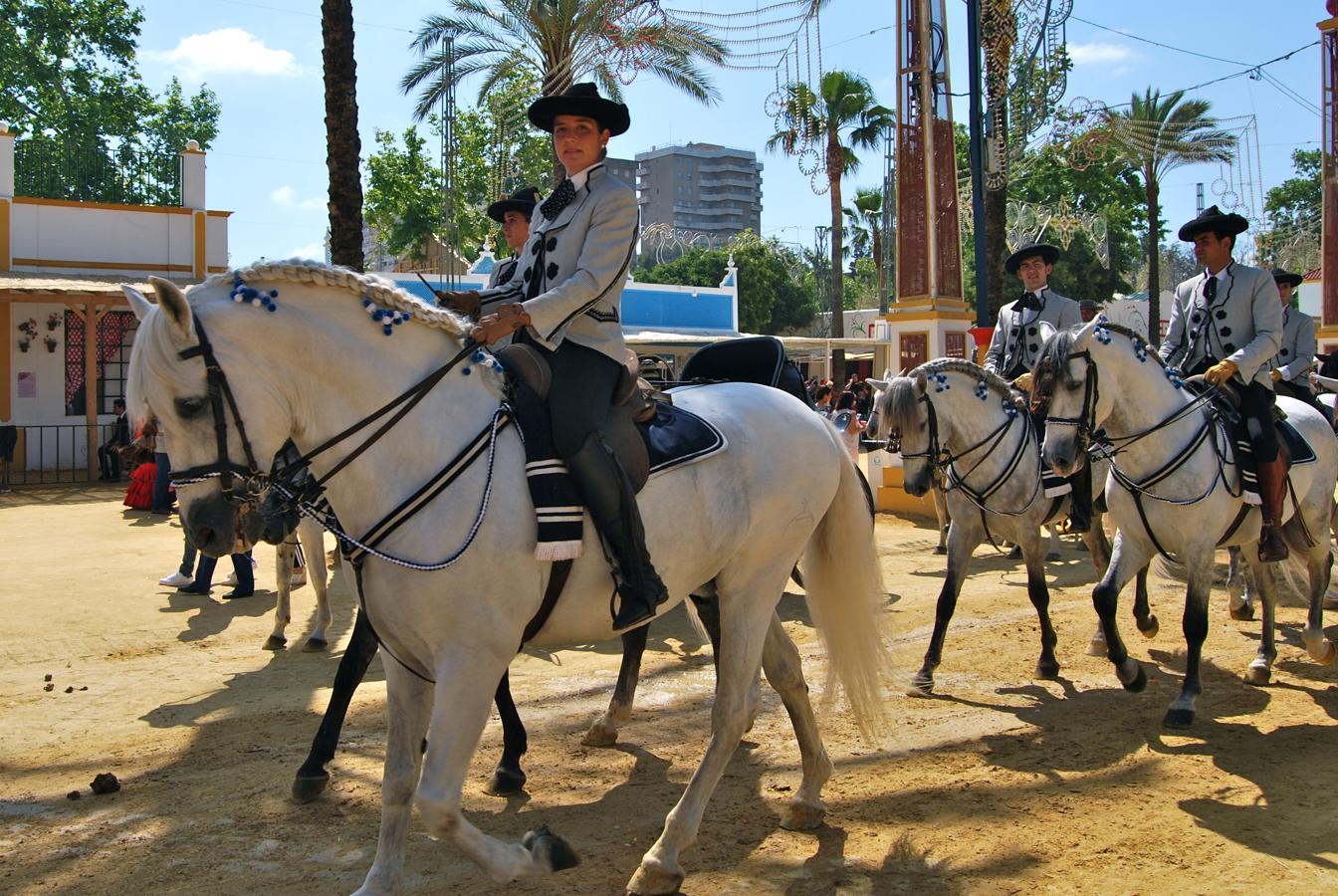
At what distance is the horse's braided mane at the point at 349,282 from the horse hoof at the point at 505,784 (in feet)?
8.37

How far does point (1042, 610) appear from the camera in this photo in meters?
7.71

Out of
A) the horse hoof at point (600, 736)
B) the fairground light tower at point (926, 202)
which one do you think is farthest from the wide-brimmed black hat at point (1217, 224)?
the fairground light tower at point (926, 202)

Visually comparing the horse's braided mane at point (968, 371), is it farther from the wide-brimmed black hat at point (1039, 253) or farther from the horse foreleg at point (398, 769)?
the horse foreleg at point (398, 769)

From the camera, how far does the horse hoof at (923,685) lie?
725 centimetres

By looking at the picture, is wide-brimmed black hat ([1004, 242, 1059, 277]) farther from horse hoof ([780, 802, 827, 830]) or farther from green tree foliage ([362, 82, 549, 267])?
green tree foliage ([362, 82, 549, 267])

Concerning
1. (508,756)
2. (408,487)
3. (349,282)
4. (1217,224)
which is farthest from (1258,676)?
(349,282)

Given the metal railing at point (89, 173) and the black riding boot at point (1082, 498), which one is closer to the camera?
the black riding boot at point (1082, 498)

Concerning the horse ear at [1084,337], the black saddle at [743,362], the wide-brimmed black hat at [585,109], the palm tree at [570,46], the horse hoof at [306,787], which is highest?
the palm tree at [570,46]

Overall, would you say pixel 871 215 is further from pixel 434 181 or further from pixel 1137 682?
pixel 1137 682

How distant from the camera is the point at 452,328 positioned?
394 cm

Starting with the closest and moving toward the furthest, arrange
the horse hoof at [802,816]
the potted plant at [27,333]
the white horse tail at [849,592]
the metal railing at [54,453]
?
the horse hoof at [802,816] < the white horse tail at [849,592] < the metal railing at [54,453] < the potted plant at [27,333]

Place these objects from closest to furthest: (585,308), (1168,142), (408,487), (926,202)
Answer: (408,487)
(585,308)
(926,202)
(1168,142)

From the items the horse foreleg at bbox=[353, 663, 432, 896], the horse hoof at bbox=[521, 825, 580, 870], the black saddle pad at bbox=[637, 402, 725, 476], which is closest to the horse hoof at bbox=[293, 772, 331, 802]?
the horse foreleg at bbox=[353, 663, 432, 896]

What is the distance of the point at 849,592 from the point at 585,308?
212 cm
